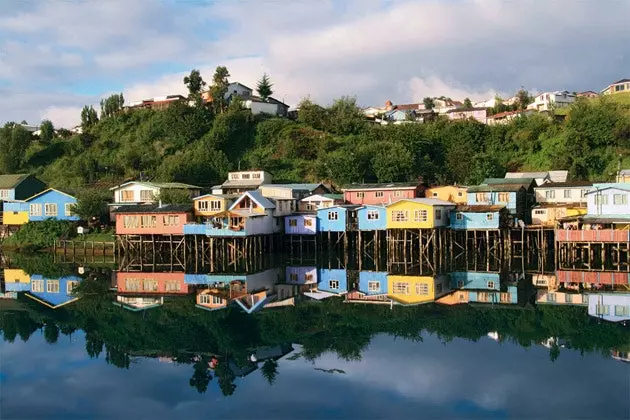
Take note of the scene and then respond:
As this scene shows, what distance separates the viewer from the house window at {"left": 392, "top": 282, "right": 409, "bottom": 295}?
29.0 m

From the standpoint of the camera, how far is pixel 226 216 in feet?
141

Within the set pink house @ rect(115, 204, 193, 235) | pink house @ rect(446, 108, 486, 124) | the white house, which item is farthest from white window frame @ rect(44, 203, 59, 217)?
the white house

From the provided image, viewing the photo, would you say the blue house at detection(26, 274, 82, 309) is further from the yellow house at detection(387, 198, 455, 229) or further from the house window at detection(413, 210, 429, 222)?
the house window at detection(413, 210, 429, 222)

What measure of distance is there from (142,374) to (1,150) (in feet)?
202

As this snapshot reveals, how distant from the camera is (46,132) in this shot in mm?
78562

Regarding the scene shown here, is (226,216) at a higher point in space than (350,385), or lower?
higher

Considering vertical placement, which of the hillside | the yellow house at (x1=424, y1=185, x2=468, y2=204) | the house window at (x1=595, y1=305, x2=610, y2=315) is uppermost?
the hillside

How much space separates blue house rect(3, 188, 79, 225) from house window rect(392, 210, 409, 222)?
944 inches

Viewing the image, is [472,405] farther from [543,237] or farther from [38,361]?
[543,237]

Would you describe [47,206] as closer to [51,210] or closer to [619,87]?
[51,210]

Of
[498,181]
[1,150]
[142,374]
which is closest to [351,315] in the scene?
[142,374]

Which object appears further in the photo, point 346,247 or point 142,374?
point 346,247

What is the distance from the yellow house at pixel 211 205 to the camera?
43.9m

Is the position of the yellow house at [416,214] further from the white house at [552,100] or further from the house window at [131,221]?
the white house at [552,100]
